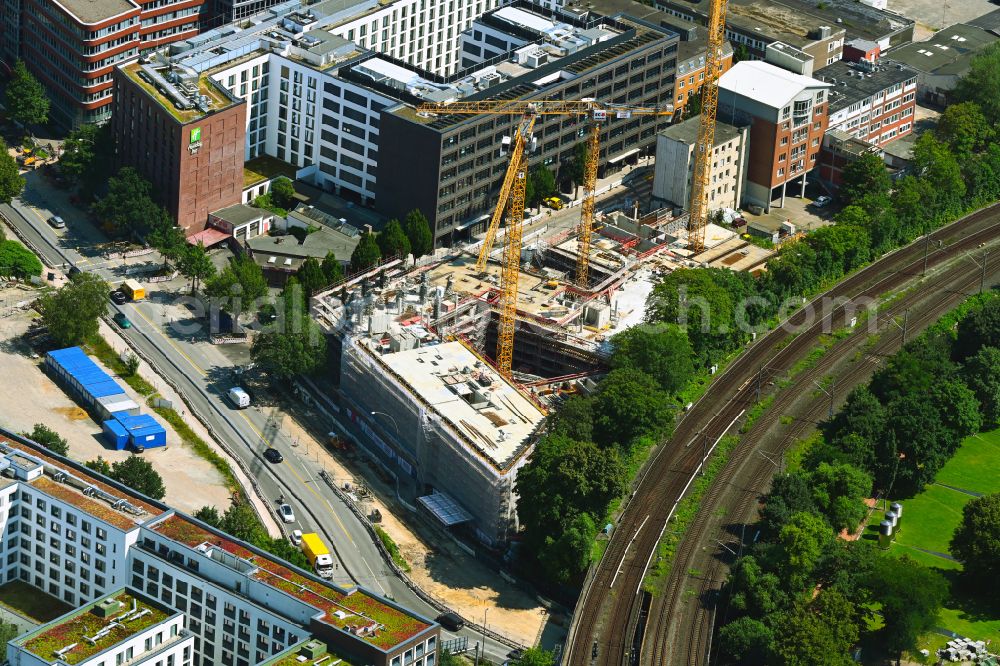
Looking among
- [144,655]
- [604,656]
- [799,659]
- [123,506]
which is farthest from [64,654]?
[799,659]

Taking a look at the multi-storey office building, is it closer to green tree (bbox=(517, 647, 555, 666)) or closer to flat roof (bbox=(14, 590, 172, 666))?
flat roof (bbox=(14, 590, 172, 666))

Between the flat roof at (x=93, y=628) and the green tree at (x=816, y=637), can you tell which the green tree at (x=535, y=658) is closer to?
the green tree at (x=816, y=637)

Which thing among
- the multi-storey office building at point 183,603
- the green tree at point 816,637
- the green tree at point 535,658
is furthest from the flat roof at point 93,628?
the green tree at point 816,637

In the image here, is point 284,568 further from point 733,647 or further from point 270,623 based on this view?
point 733,647

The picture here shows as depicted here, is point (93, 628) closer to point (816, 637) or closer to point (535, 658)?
point (535, 658)

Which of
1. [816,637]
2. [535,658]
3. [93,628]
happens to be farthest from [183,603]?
[816,637]
